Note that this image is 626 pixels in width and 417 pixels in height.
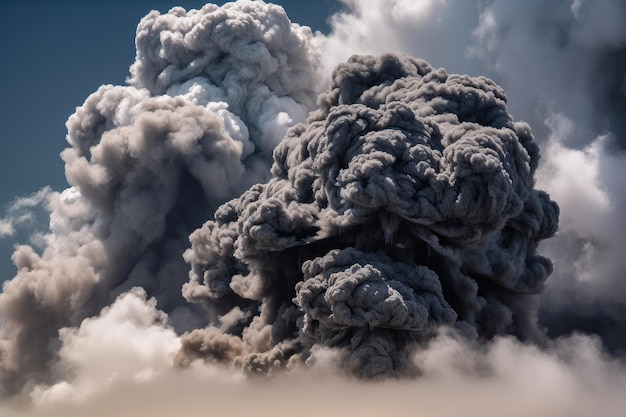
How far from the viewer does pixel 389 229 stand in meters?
51.6

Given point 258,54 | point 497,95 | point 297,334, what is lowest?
point 297,334

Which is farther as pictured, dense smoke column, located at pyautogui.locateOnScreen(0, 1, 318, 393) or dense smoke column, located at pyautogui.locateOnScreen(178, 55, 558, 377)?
dense smoke column, located at pyautogui.locateOnScreen(0, 1, 318, 393)

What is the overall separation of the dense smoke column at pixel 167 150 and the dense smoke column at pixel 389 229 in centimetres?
1444

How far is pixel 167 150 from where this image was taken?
2972 inches

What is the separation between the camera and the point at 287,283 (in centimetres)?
5741

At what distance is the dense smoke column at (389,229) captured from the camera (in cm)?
4950

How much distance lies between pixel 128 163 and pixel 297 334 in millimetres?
28282

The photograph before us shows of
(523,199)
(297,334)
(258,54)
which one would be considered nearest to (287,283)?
(297,334)

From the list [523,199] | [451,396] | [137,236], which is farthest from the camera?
[137,236]

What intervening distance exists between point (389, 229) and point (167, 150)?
28833mm

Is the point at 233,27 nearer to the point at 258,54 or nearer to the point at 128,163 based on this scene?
the point at 258,54

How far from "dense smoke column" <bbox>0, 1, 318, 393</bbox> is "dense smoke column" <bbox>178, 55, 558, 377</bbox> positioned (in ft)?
47.4

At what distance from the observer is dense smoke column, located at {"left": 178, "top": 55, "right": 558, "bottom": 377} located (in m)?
49.5

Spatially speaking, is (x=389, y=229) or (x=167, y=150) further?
(x=167, y=150)
